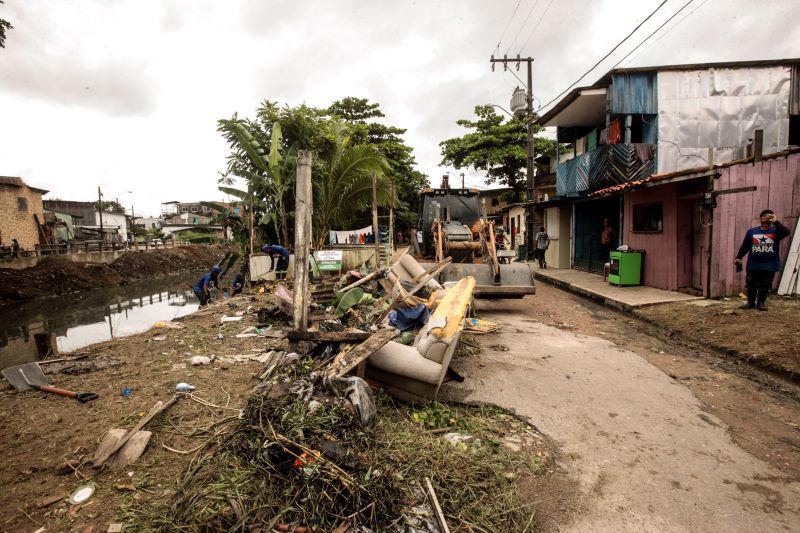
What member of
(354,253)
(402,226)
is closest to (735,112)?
(354,253)

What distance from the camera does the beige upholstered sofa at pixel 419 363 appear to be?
3.23m

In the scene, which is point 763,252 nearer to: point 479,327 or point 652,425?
point 479,327

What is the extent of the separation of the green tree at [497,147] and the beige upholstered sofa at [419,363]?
23.3 m

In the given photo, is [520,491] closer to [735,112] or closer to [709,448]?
[709,448]

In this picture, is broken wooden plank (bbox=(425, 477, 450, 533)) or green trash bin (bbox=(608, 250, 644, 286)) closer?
broken wooden plank (bbox=(425, 477, 450, 533))

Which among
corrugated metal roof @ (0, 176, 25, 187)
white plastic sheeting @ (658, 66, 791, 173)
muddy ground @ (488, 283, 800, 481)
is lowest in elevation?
muddy ground @ (488, 283, 800, 481)

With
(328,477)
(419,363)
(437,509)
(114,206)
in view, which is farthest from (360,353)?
(114,206)

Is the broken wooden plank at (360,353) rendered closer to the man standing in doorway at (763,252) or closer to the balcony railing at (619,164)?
the man standing in doorway at (763,252)

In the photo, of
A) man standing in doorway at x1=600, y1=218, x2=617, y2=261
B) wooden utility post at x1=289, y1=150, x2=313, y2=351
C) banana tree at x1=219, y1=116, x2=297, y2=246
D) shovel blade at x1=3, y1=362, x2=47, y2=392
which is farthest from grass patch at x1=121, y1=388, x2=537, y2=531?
man standing in doorway at x1=600, y1=218, x2=617, y2=261

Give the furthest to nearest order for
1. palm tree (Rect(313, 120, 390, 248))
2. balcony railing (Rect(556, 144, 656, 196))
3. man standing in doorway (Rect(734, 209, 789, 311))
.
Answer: palm tree (Rect(313, 120, 390, 248)) → balcony railing (Rect(556, 144, 656, 196)) → man standing in doorway (Rect(734, 209, 789, 311))

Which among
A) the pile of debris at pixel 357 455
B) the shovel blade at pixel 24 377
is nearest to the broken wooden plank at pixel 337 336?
the pile of debris at pixel 357 455

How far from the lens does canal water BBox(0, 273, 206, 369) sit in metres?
9.72

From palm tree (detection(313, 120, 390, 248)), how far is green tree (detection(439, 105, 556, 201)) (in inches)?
568

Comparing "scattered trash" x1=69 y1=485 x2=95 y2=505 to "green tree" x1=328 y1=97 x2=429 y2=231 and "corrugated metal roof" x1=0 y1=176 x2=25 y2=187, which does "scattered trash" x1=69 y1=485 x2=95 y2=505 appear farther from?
"corrugated metal roof" x1=0 y1=176 x2=25 y2=187
